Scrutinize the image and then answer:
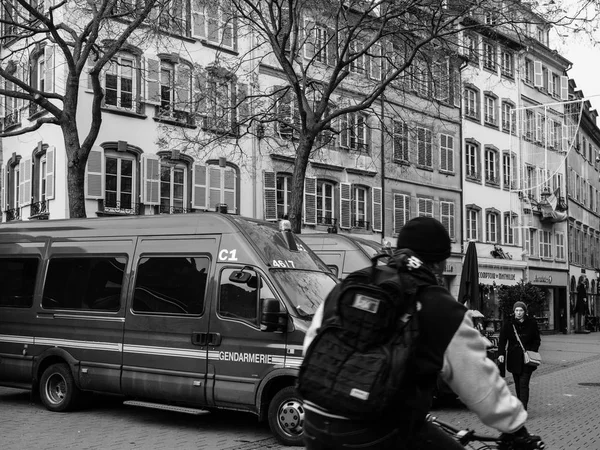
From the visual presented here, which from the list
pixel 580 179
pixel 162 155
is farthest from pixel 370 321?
pixel 580 179

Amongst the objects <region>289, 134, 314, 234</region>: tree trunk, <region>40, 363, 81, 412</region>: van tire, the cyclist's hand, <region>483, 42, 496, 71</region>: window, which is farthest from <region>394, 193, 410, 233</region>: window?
the cyclist's hand

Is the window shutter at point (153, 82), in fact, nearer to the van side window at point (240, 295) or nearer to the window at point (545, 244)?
the van side window at point (240, 295)

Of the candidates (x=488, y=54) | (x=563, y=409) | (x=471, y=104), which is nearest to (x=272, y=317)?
(x=563, y=409)

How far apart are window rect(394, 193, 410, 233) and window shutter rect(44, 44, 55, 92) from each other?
50.4 feet

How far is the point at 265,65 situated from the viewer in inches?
1161

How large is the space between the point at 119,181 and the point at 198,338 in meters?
15.0

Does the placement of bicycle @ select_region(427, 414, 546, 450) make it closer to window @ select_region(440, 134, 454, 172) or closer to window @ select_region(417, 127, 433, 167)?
window @ select_region(417, 127, 433, 167)

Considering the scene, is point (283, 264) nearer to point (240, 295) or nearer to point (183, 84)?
point (240, 295)

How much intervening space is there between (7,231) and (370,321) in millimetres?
11468

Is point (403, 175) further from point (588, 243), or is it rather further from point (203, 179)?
point (588, 243)

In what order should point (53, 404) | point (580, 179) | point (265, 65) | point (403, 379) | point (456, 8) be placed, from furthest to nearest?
1. point (580, 179)
2. point (265, 65)
3. point (456, 8)
4. point (53, 404)
5. point (403, 379)

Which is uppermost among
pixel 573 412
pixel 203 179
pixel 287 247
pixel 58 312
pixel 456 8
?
pixel 456 8

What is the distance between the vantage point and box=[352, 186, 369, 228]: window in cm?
3288

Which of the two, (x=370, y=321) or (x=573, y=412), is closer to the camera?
(x=370, y=321)
